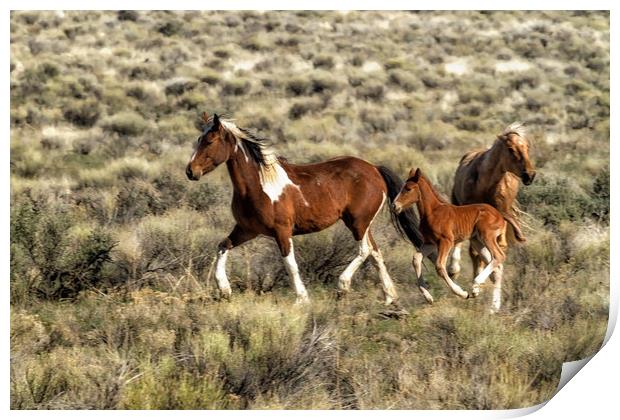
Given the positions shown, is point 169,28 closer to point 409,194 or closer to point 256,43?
point 256,43

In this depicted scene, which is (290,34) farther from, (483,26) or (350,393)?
(350,393)

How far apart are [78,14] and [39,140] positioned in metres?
9.23

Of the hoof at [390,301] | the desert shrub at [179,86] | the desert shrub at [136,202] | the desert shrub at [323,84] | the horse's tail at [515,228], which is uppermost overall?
the horse's tail at [515,228]

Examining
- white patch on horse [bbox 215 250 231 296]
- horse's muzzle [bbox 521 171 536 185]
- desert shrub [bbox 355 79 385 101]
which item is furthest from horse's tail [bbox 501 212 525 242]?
desert shrub [bbox 355 79 385 101]

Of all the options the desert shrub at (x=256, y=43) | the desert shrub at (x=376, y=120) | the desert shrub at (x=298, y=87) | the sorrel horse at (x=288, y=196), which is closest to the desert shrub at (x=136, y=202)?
the sorrel horse at (x=288, y=196)

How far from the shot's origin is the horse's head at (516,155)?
940 cm

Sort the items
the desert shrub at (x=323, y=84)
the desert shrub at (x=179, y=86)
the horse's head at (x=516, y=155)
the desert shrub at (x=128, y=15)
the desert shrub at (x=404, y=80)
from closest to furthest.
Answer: the horse's head at (x=516, y=155), the desert shrub at (x=179, y=86), the desert shrub at (x=323, y=84), the desert shrub at (x=404, y=80), the desert shrub at (x=128, y=15)

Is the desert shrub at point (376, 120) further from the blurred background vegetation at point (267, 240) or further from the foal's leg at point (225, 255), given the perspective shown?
the foal's leg at point (225, 255)

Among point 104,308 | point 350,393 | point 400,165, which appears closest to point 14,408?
point 104,308

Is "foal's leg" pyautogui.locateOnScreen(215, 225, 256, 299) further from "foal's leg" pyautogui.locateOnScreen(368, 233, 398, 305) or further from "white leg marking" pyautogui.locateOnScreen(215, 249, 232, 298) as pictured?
"foal's leg" pyautogui.locateOnScreen(368, 233, 398, 305)

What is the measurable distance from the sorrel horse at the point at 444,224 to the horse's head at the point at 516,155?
529 millimetres

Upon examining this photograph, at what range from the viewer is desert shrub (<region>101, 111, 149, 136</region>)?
20.0 metres

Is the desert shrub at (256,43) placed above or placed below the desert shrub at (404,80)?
above

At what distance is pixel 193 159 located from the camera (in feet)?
29.2
